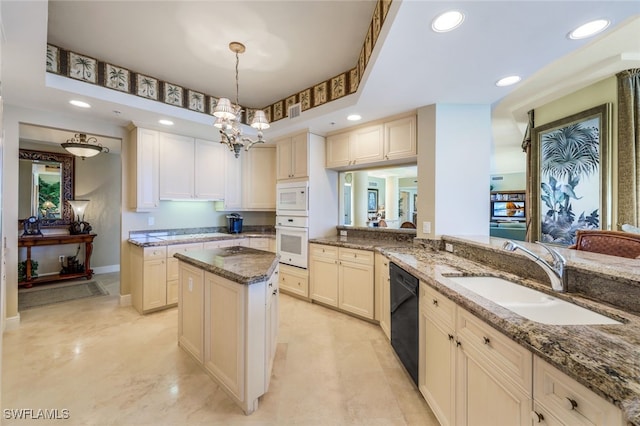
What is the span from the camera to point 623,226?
264cm

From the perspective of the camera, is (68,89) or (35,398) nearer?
(35,398)

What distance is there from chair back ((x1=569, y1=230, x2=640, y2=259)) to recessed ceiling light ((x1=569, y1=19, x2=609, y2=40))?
1.56 metres

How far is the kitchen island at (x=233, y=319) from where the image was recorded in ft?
5.62

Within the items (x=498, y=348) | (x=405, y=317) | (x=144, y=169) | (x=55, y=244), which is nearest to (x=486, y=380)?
(x=498, y=348)

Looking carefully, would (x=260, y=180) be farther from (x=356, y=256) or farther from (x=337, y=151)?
(x=356, y=256)

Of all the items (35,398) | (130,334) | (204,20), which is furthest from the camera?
(130,334)

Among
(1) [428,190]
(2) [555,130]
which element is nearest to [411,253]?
(1) [428,190]

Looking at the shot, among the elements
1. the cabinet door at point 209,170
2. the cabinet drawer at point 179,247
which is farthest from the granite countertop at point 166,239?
the cabinet door at point 209,170

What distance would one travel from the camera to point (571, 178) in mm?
3391

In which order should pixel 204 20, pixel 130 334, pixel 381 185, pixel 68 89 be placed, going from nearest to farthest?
1. pixel 204 20
2. pixel 68 89
3. pixel 130 334
4. pixel 381 185

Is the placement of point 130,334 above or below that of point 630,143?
below

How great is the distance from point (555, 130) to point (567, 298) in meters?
3.47

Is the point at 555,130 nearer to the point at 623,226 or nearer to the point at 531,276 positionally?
the point at 623,226

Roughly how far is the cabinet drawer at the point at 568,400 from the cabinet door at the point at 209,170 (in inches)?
168
